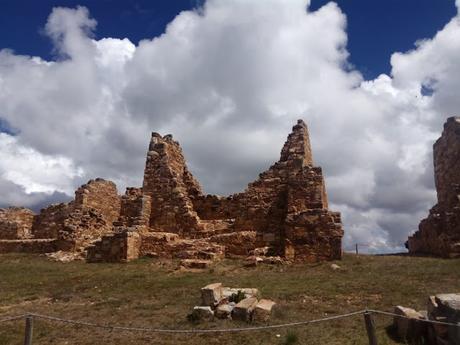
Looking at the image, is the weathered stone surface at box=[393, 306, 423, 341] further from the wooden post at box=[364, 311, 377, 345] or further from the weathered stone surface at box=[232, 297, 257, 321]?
the weathered stone surface at box=[232, 297, 257, 321]

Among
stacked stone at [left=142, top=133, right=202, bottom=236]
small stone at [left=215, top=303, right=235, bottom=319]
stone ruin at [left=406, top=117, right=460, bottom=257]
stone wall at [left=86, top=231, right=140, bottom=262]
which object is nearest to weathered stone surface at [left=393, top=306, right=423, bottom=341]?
small stone at [left=215, top=303, right=235, bottom=319]

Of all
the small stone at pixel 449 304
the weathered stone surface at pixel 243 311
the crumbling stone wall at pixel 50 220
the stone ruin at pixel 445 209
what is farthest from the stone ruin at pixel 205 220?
the small stone at pixel 449 304

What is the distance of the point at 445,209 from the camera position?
2225cm

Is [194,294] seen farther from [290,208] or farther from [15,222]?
[15,222]

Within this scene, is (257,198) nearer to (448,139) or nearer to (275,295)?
(275,295)

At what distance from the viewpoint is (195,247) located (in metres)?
18.5

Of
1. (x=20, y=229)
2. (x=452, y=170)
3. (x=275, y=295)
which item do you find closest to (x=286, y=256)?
(x=275, y=295)

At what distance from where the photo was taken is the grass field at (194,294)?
353 inches

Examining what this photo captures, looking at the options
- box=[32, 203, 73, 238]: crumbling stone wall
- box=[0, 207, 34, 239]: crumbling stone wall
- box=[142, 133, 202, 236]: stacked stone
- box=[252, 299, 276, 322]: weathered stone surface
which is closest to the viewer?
box=[252, 299, 276, 322]: weathered stone surface

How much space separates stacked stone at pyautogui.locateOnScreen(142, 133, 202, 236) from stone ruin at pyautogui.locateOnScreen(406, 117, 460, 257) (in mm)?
11452

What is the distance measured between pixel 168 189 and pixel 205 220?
2.56m

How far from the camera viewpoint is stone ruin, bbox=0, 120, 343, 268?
17516 millimetres

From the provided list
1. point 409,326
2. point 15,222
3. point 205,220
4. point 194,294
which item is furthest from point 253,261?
point 15,222

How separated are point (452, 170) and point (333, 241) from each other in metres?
13.9
